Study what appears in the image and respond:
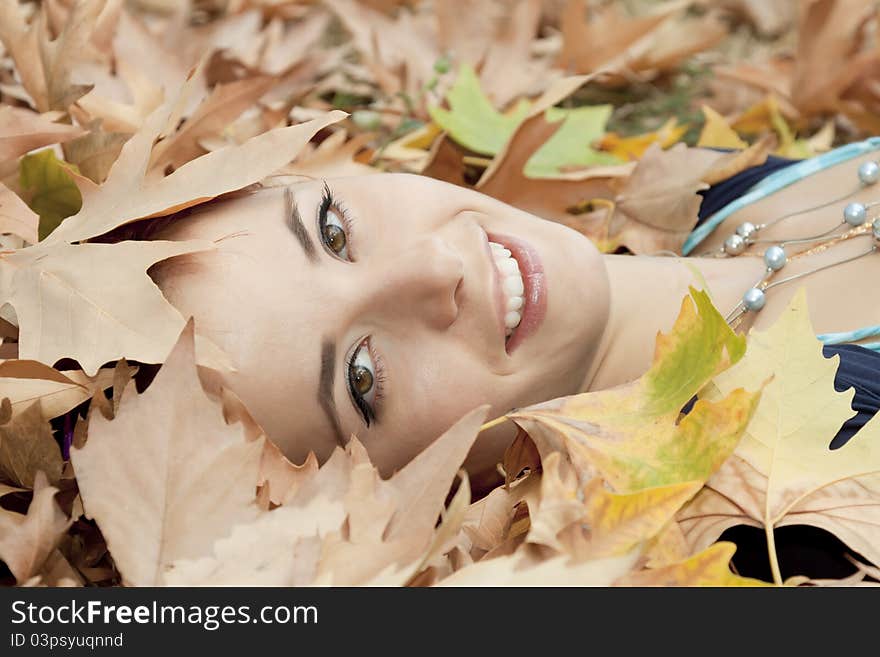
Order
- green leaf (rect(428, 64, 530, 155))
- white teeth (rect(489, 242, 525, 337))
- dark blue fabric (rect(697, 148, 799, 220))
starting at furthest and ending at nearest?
green leaf (rect(428, 64, 530, 155)) → dark blue fabric (rect(697, 148, 799, 220)) → white teeth (rect(489, 242, 525, 337))

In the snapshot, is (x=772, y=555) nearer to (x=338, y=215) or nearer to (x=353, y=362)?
(x=353, y=362)

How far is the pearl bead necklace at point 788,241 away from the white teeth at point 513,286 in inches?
13.3

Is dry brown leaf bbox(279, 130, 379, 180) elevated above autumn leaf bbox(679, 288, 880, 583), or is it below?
below

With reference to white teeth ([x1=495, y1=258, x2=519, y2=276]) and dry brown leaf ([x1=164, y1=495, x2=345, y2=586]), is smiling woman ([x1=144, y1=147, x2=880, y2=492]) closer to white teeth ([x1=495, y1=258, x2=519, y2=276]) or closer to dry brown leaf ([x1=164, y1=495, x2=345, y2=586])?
white teeth ([x1=495, y1=258, x2=519, y2=276])

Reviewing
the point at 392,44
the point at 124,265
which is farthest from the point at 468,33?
the point at 124,265

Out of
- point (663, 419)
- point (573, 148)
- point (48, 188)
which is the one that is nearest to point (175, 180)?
point (48, 188)

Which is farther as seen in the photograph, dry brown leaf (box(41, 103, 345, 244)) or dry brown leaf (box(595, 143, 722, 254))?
dry brown leaf (box(595, 143, 722, 254))

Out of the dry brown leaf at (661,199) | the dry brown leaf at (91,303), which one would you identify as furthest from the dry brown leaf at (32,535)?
the dry brown leaf at (661,199)

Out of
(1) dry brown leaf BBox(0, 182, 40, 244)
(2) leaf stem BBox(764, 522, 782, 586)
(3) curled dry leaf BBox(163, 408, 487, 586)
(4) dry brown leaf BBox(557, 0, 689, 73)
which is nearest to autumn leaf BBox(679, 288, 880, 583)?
(2) leaf stem BBox(764, 522, 782, 586)

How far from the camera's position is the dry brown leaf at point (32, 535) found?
2.51ft

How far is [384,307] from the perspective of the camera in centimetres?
102

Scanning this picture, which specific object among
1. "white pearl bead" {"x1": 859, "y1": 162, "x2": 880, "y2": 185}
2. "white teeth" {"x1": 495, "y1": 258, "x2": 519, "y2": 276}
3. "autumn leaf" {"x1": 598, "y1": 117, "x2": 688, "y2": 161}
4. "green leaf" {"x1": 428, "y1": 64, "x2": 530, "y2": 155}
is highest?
"white pearl bead" {"x1": 859, "y1": 162, "x2": 880, "y2": 185}

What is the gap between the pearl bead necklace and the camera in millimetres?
1248

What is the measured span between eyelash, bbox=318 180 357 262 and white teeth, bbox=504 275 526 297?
182mm
